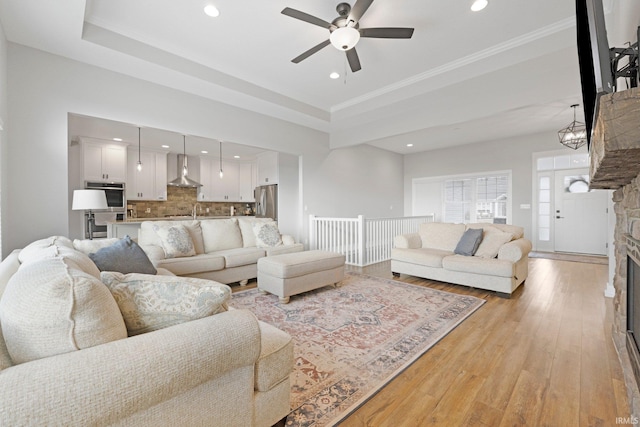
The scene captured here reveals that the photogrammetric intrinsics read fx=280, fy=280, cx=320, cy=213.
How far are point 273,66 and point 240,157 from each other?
4.10 m

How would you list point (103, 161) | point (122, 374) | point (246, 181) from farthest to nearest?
point (246, 181) < point (103, 161) < point (122, 374)

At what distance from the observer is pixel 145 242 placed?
364 cm

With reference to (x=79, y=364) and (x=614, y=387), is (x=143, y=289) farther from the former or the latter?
(x=614, y=387)

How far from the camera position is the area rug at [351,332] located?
1611 mm

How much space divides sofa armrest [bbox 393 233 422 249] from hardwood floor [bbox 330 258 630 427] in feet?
4.84

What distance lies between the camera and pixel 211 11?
267 cm

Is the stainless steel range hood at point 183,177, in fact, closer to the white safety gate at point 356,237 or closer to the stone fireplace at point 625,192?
the white safety gate at point 356,237

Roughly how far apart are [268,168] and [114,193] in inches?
125

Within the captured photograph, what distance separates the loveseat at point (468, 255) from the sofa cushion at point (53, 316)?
11.8 ft

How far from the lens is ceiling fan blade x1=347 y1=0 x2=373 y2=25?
2.22 metres

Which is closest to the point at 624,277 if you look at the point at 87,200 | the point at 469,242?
the point at 469,242

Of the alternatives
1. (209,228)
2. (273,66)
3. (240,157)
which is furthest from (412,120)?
(240,157)

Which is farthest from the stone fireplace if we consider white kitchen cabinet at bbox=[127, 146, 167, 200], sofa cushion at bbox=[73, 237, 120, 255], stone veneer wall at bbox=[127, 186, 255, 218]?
stone veneer wall at bbox=[127, 186, 255, 218]

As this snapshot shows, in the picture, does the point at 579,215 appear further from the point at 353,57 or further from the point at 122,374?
the point at 122,374
